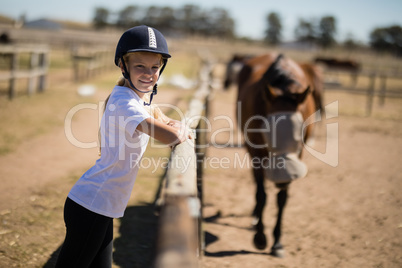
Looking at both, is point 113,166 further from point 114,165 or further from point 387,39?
point 387,39

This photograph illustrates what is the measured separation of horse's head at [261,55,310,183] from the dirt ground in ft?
2.89

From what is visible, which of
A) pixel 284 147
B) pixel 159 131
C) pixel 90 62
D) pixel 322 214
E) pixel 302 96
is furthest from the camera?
pixel 90 62

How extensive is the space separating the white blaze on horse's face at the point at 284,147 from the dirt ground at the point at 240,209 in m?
0.85

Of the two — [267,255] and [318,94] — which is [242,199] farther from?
[318,94]

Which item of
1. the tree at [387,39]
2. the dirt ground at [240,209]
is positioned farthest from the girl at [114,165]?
the tree at [387,39]

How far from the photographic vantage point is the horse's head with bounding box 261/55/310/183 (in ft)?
9.03

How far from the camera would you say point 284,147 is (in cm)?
285

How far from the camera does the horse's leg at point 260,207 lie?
126 inches

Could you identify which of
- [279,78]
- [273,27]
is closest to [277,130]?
[279,78]

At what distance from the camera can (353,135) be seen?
8.11 metres

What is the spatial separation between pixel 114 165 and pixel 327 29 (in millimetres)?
100053

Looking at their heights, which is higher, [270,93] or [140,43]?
[140,43]

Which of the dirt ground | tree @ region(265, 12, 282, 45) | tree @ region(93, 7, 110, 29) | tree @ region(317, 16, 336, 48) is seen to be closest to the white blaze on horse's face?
the dirt ground

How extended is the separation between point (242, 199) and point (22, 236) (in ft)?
8.55
